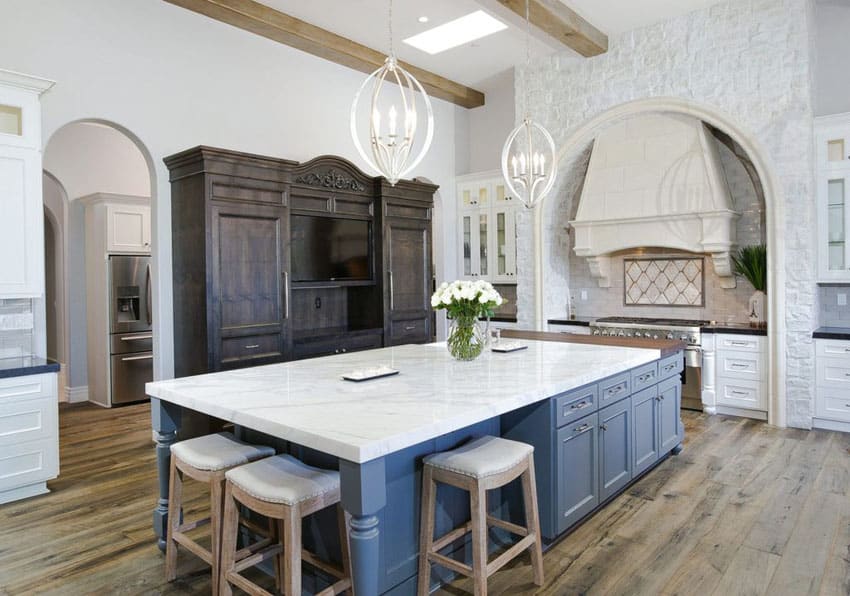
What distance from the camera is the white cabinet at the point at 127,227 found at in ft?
20.8

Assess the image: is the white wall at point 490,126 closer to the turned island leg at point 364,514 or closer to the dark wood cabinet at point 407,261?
the dark wood cabinet at point 407,261

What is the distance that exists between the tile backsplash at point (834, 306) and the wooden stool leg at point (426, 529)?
4.62 metres

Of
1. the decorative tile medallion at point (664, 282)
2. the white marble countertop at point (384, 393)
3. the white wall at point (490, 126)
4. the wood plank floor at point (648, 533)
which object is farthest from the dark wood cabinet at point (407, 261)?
the wood plank floor at point (648, 533)

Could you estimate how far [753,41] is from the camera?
511 centimetres

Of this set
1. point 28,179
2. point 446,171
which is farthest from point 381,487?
point 446,171

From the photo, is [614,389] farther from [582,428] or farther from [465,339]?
[465,339]

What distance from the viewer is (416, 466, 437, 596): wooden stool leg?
2.41 metres

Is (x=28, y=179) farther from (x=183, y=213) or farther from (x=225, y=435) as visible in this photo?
(x=225, y=435)

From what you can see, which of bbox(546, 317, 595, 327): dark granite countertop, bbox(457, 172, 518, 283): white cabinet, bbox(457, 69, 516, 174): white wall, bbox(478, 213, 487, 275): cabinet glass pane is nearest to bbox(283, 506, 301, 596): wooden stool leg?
bbox(546, 317, 595, 327): dark granite countertop

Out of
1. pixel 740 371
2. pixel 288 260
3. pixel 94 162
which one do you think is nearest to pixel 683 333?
pixel 740 371

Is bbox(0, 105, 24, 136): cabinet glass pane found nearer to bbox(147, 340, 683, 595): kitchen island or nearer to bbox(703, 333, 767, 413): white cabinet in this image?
bbox(147, 340, 683, 595): kitchen island

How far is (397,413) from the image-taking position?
2.18 metres

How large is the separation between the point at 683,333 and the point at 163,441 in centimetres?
454

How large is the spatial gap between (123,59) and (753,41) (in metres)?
5.20
